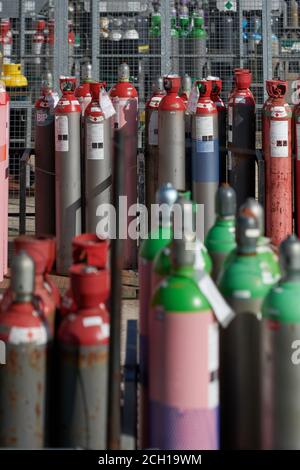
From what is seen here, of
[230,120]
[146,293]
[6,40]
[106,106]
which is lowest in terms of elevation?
[146,293]

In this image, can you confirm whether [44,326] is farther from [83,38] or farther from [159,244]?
[83,38]

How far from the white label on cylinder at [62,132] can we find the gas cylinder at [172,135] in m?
0.64

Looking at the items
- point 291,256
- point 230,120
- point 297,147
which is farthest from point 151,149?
point 291,256

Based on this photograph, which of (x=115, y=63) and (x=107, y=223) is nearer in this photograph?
(x=107, y=223)

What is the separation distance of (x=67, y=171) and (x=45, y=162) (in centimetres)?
27

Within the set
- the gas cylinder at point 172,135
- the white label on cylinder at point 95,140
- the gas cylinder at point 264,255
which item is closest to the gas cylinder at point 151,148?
the gas cylinder at point 172,135

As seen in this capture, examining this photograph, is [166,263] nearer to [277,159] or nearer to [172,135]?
[172,135]

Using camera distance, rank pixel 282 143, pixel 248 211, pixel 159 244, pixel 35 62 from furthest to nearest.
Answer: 1. pixel 35 62
2. pixel 282 143
3. pixel 159 244
4. pixel 248 211

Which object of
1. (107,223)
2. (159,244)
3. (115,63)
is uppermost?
(115,63)

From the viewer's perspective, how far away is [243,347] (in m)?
2.52

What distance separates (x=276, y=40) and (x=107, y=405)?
38.8 feet

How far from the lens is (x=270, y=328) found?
7.90 feet

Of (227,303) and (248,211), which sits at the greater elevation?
(248,211)

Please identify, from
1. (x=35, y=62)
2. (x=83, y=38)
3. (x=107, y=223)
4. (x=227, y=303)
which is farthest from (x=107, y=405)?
(x=83, y=38)
